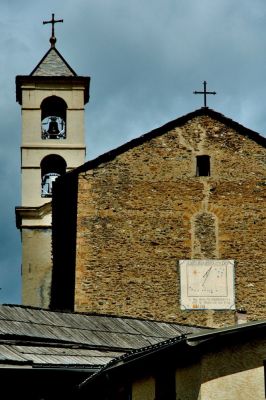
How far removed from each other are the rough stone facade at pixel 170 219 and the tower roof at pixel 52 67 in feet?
52.7

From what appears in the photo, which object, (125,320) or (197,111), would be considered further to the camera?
(197,111)

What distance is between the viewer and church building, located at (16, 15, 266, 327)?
36906 mm

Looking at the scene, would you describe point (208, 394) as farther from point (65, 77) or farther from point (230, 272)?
point (65, 77)

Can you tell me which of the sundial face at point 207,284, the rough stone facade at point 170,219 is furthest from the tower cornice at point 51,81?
the sundial face at point 207,284

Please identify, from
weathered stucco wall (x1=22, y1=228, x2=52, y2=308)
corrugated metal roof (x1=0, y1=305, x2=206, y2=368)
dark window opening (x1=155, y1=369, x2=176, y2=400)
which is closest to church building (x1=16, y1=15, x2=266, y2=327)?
corrugated metal roof (x1=0, y1=305, x2=206, y2=368)

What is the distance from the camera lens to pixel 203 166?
38.3 m

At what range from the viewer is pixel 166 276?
122 feet

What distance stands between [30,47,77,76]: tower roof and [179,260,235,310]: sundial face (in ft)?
59.5

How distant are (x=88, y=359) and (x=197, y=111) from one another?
12227 mm

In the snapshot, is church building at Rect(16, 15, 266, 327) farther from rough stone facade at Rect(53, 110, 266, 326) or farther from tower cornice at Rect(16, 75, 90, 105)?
tower cornice at Rect(16, 75, 90, 105)

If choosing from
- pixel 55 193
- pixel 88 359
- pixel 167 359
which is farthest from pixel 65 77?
pixel 167 359

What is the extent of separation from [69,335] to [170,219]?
8158 mm

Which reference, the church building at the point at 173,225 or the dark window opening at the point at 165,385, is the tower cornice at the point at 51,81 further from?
the dark window opening at the point at 165,385

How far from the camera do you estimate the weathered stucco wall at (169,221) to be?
121 feet
